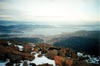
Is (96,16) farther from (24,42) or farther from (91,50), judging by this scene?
(24,42)

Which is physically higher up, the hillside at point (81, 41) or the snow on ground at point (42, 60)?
the hillside at point (81, 41)

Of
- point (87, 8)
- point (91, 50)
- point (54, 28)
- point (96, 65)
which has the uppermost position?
point (87, 8)

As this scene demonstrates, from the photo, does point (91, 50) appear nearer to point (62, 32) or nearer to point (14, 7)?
point (62, 32)

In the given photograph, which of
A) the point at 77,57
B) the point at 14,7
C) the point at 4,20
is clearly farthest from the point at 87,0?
the point at 4,20

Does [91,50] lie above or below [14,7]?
below

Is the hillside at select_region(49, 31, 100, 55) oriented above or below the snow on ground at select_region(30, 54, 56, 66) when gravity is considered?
above

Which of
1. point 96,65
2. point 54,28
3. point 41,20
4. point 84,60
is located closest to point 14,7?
point 41,20

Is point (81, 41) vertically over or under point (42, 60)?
over

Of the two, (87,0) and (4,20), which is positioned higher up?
(87,0)

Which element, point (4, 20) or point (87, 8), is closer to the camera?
point (4, 20)
